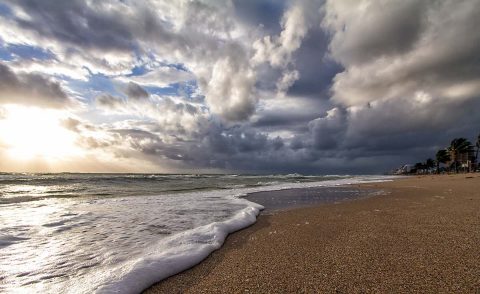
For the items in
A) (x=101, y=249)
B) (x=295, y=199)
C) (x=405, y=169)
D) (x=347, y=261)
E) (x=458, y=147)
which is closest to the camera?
(x=347, y=261)

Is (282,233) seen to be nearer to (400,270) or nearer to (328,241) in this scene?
(328,241)

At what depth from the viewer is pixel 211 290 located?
373 centimetres

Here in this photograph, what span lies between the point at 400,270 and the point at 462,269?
0.87 m

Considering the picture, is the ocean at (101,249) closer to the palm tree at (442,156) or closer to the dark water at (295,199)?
the dark water at (295,199)

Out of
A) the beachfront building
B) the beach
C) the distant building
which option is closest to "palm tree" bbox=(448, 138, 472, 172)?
the beachfront building

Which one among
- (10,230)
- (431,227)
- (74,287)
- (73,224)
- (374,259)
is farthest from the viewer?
(73,224)

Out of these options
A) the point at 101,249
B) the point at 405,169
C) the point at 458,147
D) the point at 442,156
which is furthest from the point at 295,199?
the point at 405,169

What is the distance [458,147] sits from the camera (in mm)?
75375

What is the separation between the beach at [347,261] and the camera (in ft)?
11.7

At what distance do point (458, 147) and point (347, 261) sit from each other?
93.4 metres

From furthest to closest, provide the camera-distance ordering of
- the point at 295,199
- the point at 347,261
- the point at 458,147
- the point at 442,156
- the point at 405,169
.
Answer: the point at 405,169 → the point at 442,156 → the point at 458,147 → the point at 295,199 → the point at 347,261

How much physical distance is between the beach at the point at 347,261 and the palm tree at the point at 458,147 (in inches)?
3439

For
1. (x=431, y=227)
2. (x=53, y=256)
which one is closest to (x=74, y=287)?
(x=53, y=256)

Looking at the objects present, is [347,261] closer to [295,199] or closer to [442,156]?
[295,199]
